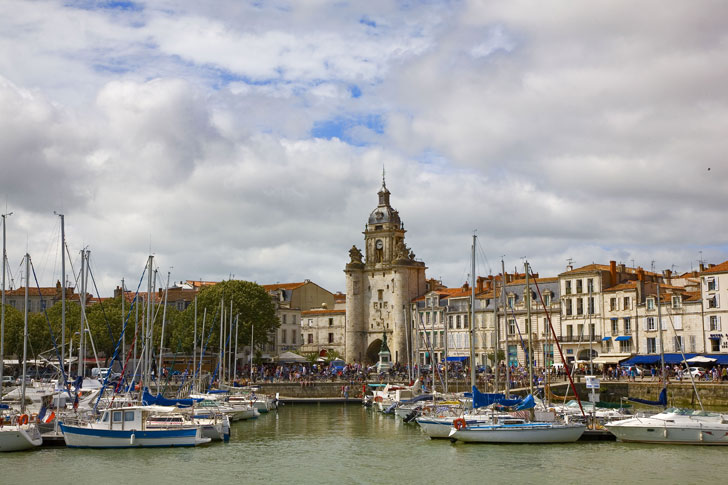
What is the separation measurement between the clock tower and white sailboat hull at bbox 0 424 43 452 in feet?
211

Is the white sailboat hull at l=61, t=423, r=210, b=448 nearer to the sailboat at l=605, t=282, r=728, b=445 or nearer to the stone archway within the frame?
the sailboat at l=605, t=282, r=728, b=445

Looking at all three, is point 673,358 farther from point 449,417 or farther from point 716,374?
point 449,417

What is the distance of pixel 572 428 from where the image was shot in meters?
39.9

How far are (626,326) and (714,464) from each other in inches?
1865

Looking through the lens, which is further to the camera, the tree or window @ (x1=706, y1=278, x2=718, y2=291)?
the tree

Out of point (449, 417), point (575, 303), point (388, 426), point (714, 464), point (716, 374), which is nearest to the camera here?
point (714, 464)

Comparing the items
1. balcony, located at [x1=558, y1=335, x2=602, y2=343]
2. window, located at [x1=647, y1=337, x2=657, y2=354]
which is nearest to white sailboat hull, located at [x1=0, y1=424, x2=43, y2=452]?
window, located at [x1=647, y1=337, x2=657, y2=354]

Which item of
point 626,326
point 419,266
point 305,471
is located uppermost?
point 419,266

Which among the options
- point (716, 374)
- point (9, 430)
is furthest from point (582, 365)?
point (9, 430)

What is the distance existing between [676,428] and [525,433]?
6.19 metres

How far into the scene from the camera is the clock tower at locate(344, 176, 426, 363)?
10081 centimetres

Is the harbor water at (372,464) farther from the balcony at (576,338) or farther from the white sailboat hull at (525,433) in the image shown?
the balcony at (576,338)

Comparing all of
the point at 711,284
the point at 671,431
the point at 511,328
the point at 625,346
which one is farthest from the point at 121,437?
the point at 511,328

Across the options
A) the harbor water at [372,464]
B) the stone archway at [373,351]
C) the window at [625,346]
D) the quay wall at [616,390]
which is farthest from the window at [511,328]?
the harbor water at [372,464]
